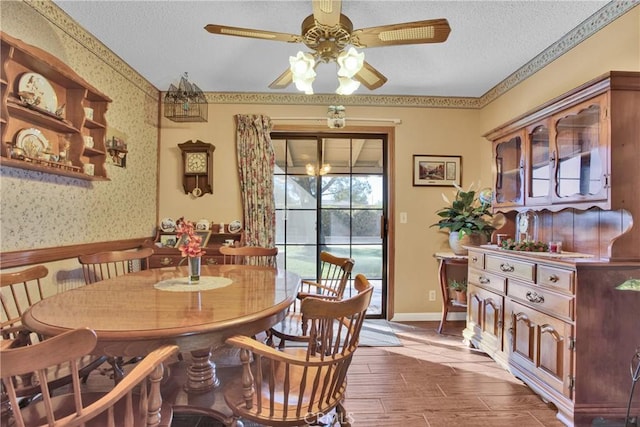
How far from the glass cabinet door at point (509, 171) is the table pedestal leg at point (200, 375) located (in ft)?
8.27

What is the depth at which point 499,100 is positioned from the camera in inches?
132

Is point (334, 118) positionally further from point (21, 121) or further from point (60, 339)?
point (60, 339)

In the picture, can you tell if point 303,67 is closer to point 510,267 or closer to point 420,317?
point 510,267

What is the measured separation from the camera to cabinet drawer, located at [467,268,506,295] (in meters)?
2.46

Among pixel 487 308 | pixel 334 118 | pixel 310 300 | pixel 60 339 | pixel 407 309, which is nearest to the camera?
pixel 60 339

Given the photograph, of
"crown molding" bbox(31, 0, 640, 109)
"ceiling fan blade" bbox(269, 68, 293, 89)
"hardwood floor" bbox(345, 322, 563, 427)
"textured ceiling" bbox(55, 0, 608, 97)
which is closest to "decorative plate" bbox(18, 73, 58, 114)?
"crown molding" bbox(31, 0, 640, 109)

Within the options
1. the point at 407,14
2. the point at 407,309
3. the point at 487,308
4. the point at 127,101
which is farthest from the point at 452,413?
the point at 127,101

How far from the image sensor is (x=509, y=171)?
2.74 m

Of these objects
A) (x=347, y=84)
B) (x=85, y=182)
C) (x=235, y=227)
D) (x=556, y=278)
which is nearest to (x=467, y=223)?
(x=556, y=278)

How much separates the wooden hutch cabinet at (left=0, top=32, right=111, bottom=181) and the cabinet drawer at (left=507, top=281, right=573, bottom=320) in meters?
3.09

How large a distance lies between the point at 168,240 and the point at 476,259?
296cm

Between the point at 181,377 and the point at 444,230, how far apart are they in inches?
115

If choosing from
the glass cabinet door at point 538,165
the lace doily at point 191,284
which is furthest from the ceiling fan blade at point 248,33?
the glass cabinet door at point 538,165

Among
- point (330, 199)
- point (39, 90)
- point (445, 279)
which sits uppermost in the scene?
point (39, 90)
